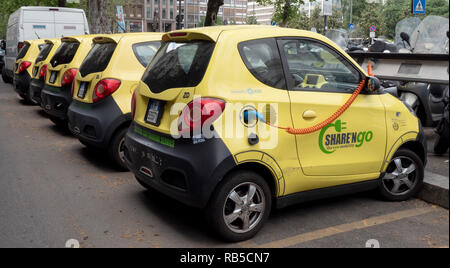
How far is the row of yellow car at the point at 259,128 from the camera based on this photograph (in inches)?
151

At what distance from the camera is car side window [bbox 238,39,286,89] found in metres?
4.05

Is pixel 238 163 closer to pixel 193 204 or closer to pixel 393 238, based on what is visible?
pixel 193 204

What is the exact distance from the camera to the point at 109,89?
610 centimetres

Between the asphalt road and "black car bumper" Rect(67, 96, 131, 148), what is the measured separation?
0.46 m

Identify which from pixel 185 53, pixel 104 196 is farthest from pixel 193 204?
pixel 104 196

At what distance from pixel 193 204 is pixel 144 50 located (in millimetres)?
3377

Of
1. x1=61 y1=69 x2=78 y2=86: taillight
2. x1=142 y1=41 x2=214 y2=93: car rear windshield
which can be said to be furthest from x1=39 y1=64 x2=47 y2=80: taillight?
x1=142 y1=41 x2=214 y2=93: car rear windshield

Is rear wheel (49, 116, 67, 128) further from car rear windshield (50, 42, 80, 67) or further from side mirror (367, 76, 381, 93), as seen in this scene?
side mirror (367, 76, 381, 93)

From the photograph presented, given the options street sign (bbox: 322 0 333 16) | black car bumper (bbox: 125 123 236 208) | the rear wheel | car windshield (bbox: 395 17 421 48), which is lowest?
the rear wheel

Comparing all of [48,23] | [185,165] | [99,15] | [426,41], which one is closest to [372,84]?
[185,165]

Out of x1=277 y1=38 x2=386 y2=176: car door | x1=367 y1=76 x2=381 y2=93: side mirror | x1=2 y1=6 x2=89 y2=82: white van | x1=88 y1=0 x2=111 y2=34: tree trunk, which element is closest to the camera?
x1=277 y1=38 x2=386 y2=176: car door

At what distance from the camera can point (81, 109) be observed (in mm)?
6453

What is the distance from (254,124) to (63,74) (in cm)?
520

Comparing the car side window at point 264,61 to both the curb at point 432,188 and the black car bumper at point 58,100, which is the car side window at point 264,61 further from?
the black car bumper at point 58,100
